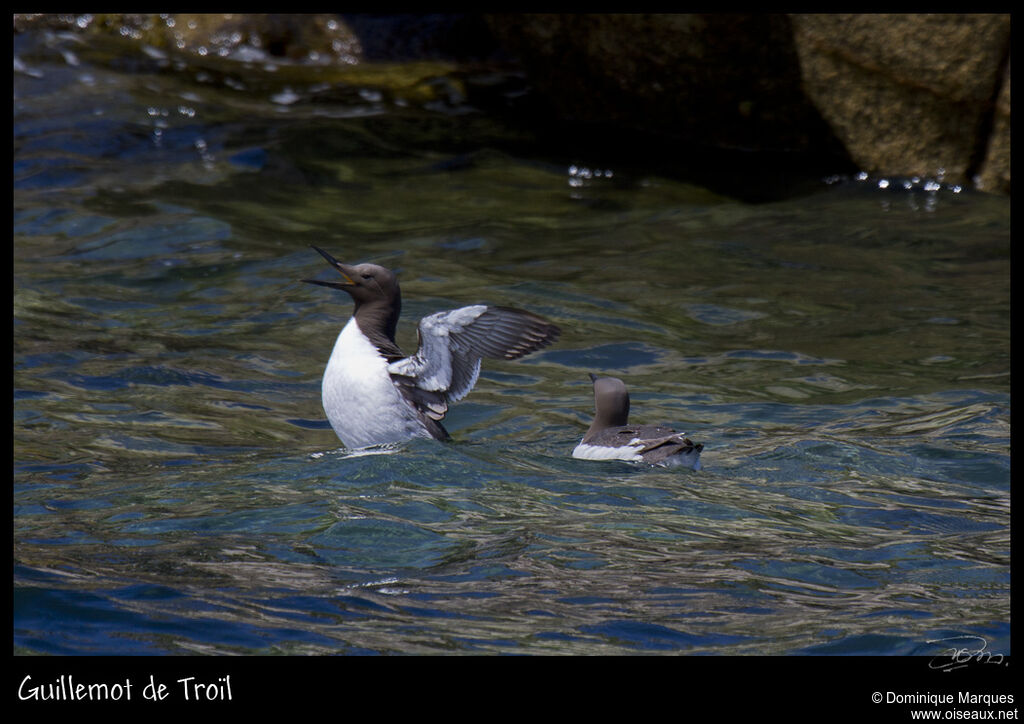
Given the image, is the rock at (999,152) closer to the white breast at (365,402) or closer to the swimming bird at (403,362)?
the swimming bird at (403,362)

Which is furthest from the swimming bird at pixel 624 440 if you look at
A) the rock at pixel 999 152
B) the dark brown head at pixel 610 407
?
→ the rock at pixel 999 152

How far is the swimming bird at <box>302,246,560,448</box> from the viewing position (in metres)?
6.57

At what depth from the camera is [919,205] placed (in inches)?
468

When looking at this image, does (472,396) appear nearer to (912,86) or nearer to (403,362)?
(403,362)

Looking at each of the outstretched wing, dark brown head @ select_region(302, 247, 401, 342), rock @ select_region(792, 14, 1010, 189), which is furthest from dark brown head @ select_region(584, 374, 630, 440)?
rock @ select_region(792, 14, 1010, 189)

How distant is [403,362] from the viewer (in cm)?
684

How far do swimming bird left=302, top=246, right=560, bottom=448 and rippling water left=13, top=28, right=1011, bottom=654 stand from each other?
0.98ft

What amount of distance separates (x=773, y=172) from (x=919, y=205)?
1.49 m

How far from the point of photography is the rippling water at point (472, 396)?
4523 mm

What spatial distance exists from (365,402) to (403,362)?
30 cm
